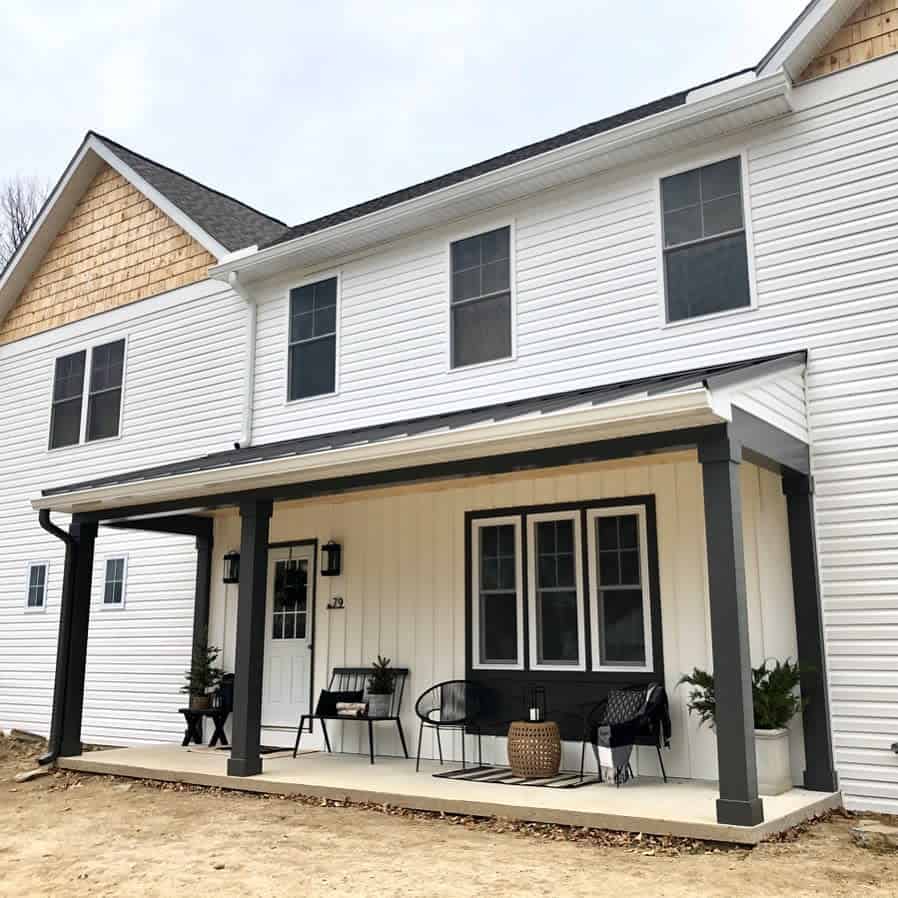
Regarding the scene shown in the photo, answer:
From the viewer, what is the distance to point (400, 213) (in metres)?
9.38

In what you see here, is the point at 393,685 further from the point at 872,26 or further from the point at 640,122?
the point at 872,26

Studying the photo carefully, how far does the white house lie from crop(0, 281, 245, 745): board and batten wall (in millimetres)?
43

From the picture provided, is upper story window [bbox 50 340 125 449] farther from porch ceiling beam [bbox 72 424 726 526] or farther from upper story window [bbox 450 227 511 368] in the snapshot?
upper story window [bbox 450 227 511 368]

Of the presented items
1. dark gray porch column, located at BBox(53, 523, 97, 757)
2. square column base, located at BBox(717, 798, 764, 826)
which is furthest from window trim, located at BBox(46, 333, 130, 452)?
square column base, located at BBox(717, 798, 764, 826)

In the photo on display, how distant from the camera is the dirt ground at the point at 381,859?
188 inches

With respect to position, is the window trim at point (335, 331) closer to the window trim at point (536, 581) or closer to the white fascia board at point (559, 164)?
the white fascia board at point (559, 164)

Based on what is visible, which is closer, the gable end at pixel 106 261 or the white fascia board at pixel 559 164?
the white fascia board at pixel 559 164

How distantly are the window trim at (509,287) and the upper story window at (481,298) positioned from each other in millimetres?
22

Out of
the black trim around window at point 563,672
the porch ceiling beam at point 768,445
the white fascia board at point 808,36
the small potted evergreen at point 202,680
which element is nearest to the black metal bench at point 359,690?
the black trim around window at point 563,672

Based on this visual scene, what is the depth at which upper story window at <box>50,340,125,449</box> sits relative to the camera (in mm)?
12242

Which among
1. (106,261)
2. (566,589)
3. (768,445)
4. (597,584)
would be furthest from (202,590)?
(768,445)

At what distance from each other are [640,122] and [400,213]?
2.61 metres

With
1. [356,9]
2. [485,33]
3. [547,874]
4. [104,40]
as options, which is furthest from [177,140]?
[547,874]

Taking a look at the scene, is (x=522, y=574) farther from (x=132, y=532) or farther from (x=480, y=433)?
(x=132, y=532)
